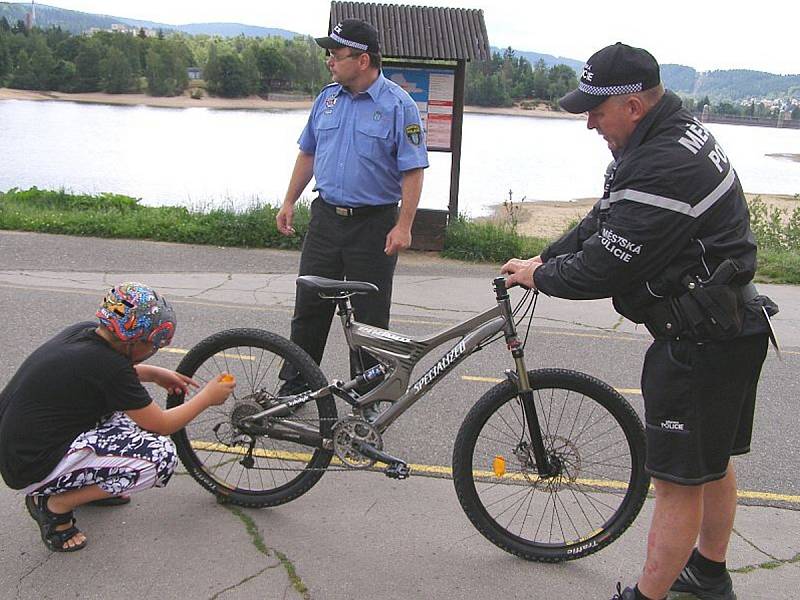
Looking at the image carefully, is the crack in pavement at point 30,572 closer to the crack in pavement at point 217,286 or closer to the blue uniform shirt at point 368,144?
the blue uniform shirt at point 368,144

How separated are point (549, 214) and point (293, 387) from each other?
49.5 feet

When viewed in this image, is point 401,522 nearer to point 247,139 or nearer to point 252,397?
point 252,397

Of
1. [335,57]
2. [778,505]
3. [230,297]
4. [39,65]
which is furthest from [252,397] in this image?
[39,65]

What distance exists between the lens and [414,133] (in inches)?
182

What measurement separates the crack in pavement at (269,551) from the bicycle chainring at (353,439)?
49 cm

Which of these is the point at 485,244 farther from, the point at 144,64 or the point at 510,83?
the point at 144,64

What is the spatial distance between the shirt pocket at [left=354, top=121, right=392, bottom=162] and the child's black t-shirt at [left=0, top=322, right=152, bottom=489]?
189cm

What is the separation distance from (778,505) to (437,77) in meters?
8.07

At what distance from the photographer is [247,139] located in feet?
80.9

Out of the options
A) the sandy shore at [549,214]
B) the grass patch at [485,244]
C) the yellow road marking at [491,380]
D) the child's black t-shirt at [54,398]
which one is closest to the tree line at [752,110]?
the sandy shore at [549,214]

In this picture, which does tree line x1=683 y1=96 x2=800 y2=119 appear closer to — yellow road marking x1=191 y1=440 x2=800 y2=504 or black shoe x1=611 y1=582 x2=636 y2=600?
yellow road marking x1=191 y1=440 x2=800 y2=504

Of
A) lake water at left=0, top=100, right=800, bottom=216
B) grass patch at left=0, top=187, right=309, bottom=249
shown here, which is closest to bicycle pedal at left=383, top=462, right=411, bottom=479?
grass patch at left=0, top=187, right=309, bottom=249

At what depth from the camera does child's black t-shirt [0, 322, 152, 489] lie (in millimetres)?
3268

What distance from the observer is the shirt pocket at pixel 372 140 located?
4578mm
